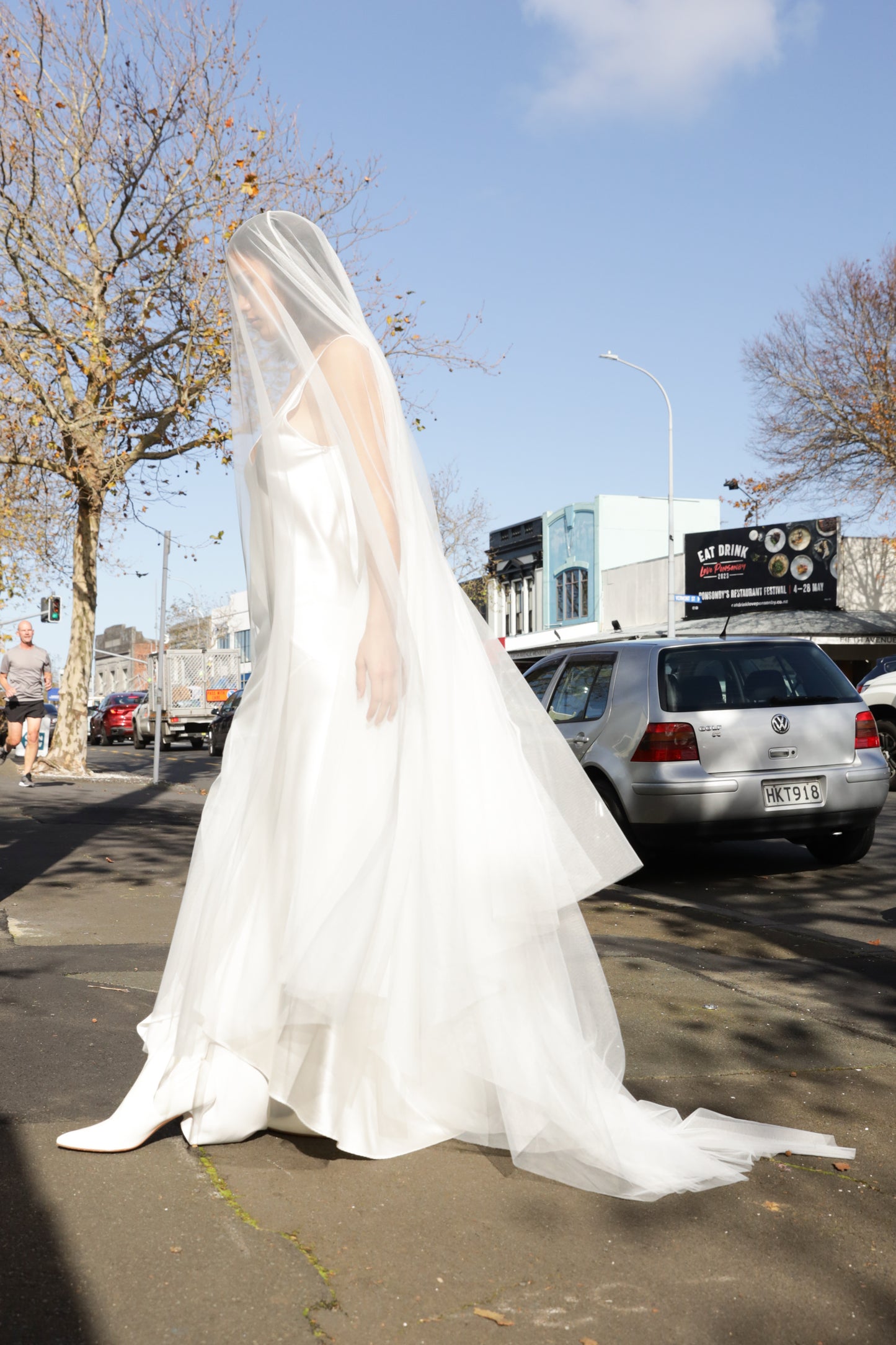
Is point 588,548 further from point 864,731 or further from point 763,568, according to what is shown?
point 864,731

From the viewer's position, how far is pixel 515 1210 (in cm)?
264

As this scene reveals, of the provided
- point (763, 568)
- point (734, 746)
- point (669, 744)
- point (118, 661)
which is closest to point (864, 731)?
point (734, 746)

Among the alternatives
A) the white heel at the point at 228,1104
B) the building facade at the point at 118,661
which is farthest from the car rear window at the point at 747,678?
the building facade at the point at 118,661

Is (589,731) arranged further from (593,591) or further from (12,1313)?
(593,591)

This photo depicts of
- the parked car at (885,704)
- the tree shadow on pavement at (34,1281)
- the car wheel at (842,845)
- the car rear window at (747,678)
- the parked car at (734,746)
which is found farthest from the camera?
the parked car at (885,704)

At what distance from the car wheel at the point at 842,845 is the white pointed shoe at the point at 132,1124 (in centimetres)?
615

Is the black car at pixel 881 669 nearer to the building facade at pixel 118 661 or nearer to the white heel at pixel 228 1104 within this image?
the white heel at pixel 228 1104

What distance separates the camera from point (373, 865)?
8.87 ft

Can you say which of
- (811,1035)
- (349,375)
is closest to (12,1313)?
(349,375)

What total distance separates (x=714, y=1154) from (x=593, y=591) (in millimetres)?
42177

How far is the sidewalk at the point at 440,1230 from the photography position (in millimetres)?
2168

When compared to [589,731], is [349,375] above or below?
above

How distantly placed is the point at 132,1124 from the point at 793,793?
581 centimetres

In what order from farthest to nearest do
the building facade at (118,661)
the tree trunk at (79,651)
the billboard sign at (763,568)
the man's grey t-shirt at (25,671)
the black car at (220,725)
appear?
the building facade at (118,661) → the billboard sign at (763,568) → the black car at (220,725) → the tree trunk at (79,651) → the man's grey t-shirt at (25,671)
